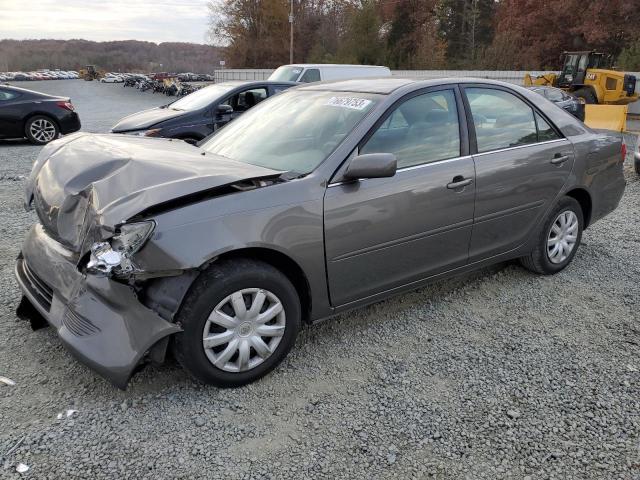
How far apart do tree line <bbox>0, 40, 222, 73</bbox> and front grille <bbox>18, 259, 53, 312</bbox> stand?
111 m

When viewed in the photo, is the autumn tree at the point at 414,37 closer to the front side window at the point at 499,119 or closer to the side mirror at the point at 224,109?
the side mirror at the point at 224,109

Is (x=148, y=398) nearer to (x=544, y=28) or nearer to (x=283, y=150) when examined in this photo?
(x=283, y=150)

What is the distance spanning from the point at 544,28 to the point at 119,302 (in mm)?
37546

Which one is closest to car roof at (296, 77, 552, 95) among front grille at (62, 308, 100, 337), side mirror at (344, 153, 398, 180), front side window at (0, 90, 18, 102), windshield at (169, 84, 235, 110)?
side mirror at (344, 153, 398, 180)

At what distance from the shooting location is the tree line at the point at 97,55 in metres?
109

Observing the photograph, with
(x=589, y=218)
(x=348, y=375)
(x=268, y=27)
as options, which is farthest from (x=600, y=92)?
(x=268, y=27)

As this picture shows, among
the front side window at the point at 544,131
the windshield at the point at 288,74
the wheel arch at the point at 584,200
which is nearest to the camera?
the front side window at the point at 544,131

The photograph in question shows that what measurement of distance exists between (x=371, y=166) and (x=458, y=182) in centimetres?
83

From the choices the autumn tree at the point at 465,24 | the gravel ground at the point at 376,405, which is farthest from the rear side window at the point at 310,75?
the autumn tree at the point at 465,24

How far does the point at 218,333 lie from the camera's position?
2635 millimetres

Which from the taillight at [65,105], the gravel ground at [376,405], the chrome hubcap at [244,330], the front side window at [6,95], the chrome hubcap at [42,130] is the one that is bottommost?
the gravel ground at [376,405]

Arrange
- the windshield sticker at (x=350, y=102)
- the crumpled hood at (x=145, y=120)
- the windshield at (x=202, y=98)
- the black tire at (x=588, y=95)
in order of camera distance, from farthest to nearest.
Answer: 1. the black tire at (x=588, y=95)
2. the windshield at (x=202, y=98)
3. the crumpled hood at (x=145, y=120)
4. the windshield sticker at (x=350, y=102)

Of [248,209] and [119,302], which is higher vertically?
[248,209]

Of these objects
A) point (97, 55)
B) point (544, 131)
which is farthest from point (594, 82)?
point (97, 55)
